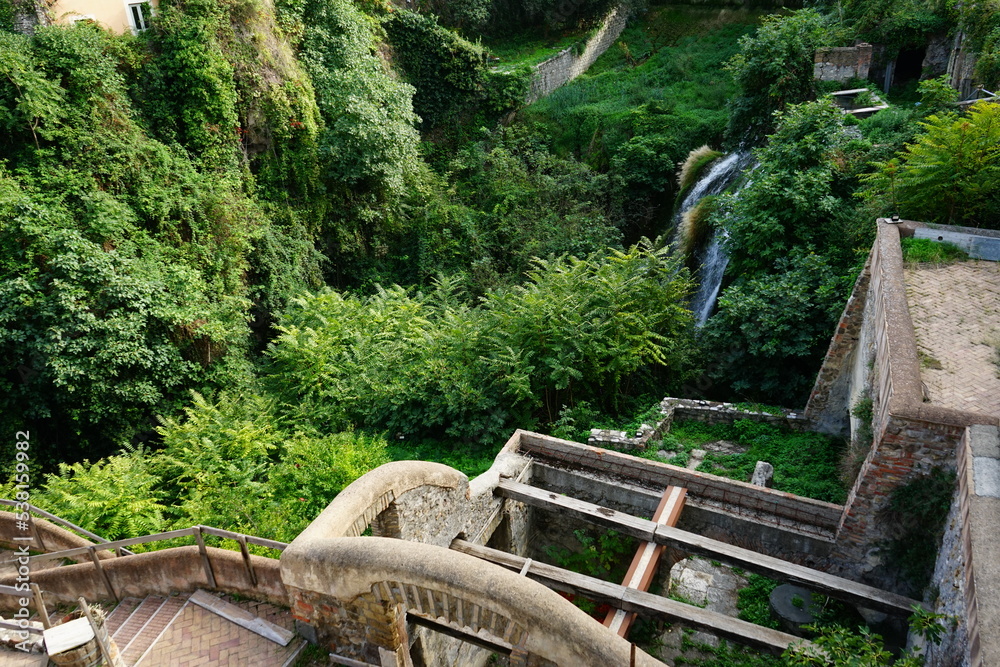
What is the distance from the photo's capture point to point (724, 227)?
12141mm

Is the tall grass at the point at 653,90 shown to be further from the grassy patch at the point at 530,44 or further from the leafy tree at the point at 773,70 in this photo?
the leafy tree at the point at 773,70

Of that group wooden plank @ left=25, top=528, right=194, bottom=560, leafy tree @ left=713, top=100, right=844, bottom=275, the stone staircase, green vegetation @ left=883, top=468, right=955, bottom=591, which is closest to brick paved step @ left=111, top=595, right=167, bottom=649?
the stone staircase

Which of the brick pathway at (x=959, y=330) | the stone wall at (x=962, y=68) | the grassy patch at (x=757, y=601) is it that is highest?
the stone wall at (x=962, y=68)

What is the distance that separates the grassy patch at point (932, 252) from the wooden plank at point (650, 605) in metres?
5.51

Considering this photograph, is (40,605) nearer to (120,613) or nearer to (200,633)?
(200,633)

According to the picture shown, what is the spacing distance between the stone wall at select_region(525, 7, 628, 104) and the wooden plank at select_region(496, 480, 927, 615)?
18.4m

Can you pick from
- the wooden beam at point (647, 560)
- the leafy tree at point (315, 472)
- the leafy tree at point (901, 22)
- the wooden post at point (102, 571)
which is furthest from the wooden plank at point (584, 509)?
the leafy tree at point (901, 22)

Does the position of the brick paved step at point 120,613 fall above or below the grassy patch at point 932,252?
below

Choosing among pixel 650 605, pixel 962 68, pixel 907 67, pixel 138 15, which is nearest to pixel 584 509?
pixel 650 605

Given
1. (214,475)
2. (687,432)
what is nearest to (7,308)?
(214,475)

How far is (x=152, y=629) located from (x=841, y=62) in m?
17.3

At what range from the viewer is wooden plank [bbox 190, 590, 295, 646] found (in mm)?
5328

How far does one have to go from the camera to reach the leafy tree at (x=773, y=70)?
49.0ft

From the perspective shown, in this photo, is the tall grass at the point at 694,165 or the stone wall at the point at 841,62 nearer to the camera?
the stone wall at the point at 841,62
